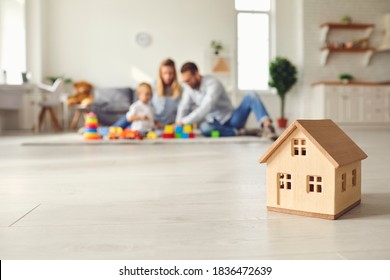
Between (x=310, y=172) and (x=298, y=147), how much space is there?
59 mm

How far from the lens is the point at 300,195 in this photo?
0.92m

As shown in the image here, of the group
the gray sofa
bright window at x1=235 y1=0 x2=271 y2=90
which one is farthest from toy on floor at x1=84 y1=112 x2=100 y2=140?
bright window at x1=235 y1=0 x2=271 y2=90

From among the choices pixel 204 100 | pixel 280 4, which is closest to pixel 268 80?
pixel 280 4

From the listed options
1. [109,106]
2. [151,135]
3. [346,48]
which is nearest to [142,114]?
[151,135]

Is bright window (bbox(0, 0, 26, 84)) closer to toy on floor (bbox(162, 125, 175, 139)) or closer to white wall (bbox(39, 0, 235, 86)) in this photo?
white wall (bbox(39, 0, 235, 86))

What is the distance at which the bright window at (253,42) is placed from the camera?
794 centimetres

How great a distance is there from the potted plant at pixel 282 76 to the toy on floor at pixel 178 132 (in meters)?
3.80

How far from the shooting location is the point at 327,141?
926 mm

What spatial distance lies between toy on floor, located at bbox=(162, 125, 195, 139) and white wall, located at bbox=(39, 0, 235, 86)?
12.6ft

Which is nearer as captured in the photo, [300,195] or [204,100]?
[300,195]

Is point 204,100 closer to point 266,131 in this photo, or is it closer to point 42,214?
point 266,131

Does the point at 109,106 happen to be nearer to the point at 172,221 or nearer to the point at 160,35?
the point at 160,35

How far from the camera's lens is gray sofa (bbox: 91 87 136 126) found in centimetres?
658
